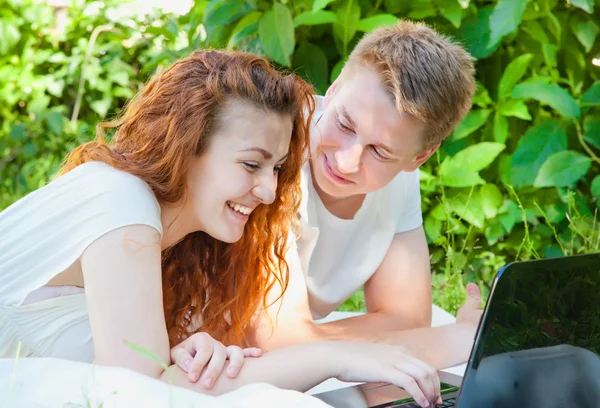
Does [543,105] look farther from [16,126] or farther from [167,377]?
[16,126]

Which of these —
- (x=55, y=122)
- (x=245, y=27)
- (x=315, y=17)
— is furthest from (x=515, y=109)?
(x=55, y=122)

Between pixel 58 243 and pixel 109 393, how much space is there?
1.69ft

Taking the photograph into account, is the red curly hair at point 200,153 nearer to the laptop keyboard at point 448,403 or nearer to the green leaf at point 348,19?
the laptop keyboard at point 448,403

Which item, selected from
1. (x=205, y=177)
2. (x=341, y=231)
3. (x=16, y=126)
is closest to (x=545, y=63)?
(x=341, y=231)

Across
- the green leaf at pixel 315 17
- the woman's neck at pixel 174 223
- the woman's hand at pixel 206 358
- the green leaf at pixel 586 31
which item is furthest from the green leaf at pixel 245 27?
the woman's hand at pixel 206 358

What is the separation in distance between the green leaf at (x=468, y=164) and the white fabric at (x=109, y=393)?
2.44 meters

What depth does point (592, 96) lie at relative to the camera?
3533 mm

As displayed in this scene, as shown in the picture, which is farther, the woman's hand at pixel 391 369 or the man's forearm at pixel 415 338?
the man's forearm at pixel 415 338

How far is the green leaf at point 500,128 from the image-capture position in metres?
3.66

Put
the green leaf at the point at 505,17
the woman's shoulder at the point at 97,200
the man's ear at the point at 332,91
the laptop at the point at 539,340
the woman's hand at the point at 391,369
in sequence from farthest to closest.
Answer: the green leaf at the point at 505,17, the man's ear at the point at 332,91, the woman's shoulder at the point at 97,200, the woman's hand at the point at 391,369, the laptop at the point at 539,340

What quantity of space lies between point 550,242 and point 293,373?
2.46 m

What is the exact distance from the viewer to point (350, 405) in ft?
5.02

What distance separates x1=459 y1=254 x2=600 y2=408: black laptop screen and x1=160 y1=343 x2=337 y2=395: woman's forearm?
0.38m

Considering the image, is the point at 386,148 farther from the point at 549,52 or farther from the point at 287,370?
the point at 549,52
